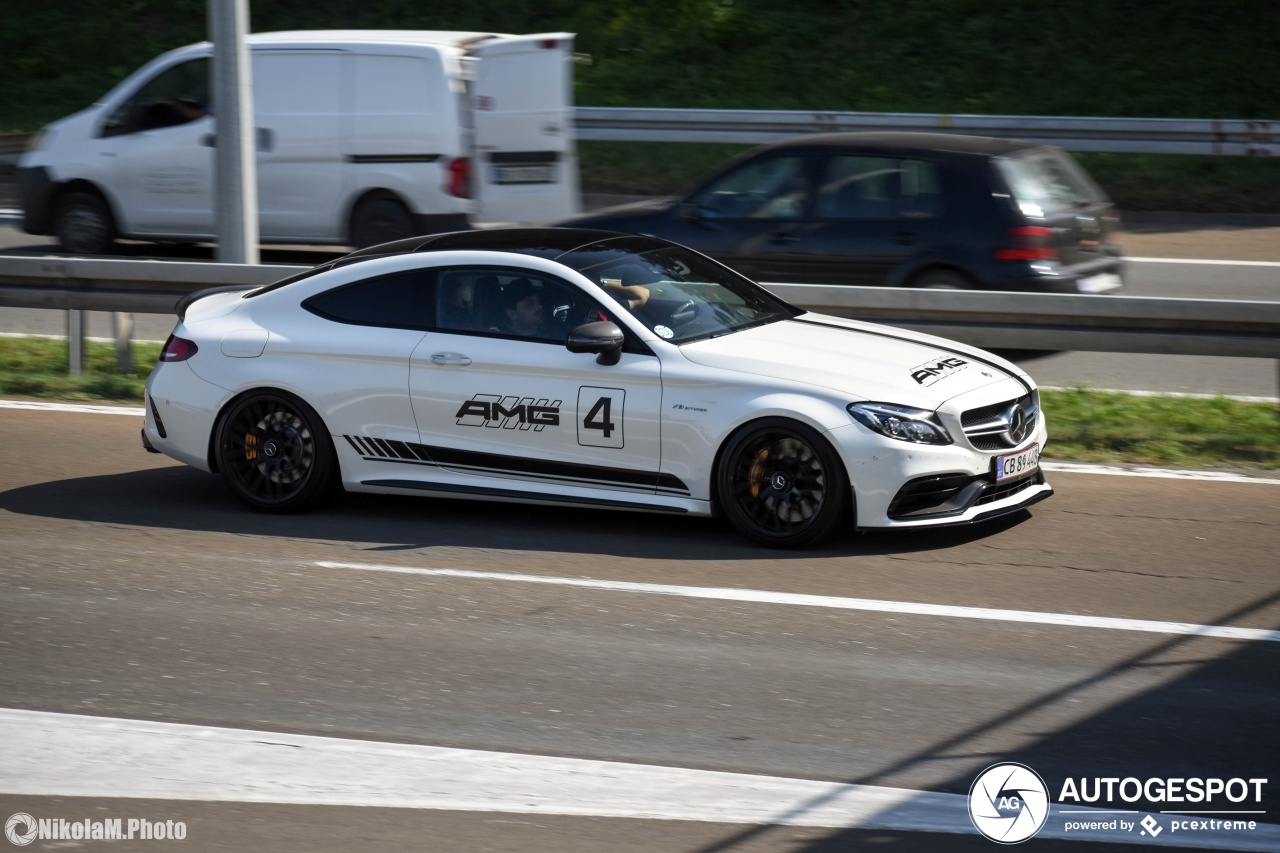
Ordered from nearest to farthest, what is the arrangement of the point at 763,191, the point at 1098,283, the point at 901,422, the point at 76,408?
the point at 901,422, the point at 76,408, the point at 1098,283, the point at 763,191

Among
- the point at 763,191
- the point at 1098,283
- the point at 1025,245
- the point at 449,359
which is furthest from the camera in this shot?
the point at 763,191

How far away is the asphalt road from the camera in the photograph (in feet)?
15.5

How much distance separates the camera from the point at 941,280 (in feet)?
36.6

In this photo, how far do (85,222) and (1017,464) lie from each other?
11.7 meters

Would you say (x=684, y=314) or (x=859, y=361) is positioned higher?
(x=684, y=314)

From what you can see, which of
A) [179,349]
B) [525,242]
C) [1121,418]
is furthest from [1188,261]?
[179,349]

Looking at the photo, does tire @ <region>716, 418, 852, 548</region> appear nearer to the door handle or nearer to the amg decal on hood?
the amg decal on hood

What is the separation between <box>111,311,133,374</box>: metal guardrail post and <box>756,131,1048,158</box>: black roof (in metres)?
4.92

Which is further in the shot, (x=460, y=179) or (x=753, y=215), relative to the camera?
(x=460, y=179)

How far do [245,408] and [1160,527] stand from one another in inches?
184

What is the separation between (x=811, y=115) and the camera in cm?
1961

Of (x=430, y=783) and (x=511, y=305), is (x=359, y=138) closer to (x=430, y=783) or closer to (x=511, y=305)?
(x=511, y=305)

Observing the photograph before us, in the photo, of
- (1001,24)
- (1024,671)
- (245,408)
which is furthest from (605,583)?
(1001,24)

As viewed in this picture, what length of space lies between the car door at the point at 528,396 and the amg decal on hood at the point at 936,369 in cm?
122
